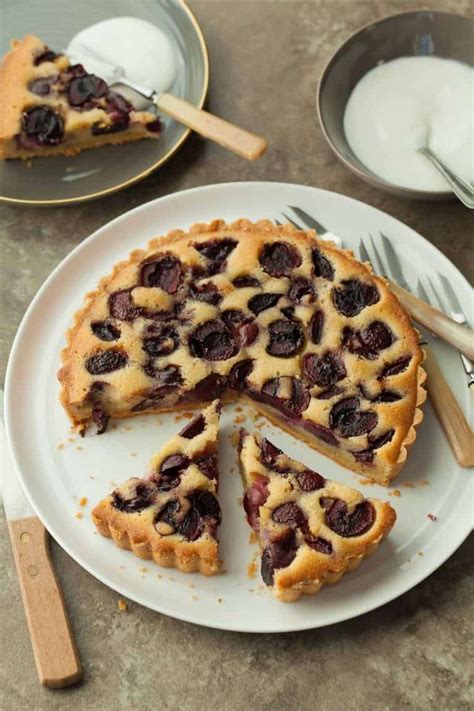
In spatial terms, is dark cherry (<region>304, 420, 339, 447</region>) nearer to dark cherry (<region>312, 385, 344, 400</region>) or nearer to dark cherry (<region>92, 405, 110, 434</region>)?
dark cherry (<region>312, 385, 344, 400</region>)

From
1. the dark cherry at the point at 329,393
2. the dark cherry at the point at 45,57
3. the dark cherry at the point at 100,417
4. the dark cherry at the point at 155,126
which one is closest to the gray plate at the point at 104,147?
the dark cherry at the point at 155,126

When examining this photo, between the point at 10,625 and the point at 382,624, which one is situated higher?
the point at 382,624

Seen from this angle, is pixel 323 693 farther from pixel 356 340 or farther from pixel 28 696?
pixel 356 340

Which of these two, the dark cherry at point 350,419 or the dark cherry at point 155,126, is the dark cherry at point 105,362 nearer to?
the dark cherry at point 350,419

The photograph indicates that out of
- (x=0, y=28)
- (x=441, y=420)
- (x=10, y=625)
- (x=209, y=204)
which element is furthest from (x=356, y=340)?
(x=0, y=28)

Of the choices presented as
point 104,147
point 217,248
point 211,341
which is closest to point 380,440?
point 211,341

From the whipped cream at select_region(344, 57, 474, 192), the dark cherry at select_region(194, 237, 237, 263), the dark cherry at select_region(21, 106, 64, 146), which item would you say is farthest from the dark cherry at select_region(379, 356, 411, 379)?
the dark cherry at select_region(21, 106, 64, 146)

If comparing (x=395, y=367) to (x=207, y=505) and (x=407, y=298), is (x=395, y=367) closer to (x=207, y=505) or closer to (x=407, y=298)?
(x=407, y=298)
